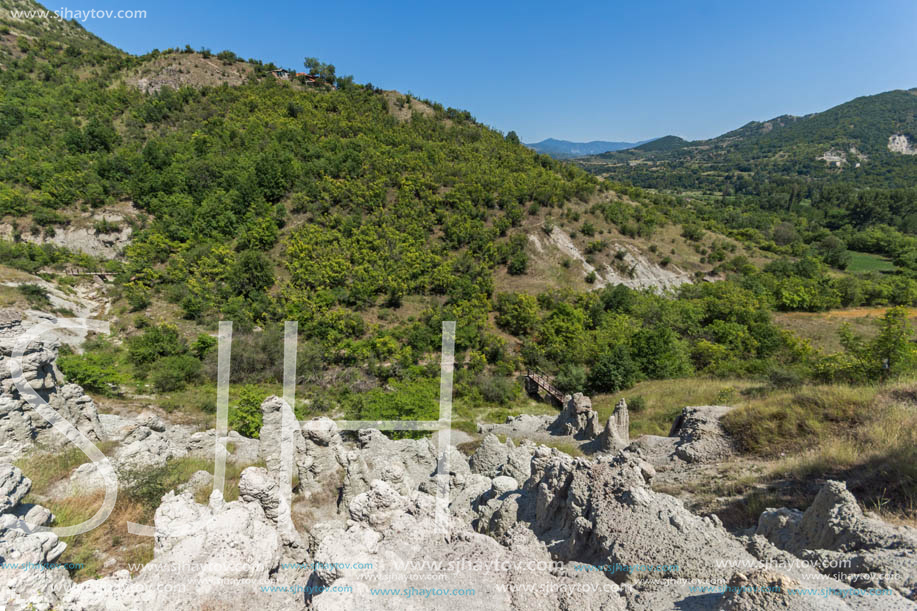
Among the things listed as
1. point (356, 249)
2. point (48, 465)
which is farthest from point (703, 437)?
point (356, 249)

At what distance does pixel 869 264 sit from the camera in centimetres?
5006

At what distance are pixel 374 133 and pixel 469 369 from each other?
32.8 meters

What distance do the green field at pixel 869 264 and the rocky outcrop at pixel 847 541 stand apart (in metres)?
61.5

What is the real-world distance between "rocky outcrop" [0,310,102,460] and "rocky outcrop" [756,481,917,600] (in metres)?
Result: 11.7

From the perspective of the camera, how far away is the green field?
154ft

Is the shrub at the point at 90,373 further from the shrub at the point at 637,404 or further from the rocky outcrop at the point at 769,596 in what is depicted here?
the shrub at the point at 637,404

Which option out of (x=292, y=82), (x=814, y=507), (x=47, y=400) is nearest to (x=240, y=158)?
(x=292, y=82)

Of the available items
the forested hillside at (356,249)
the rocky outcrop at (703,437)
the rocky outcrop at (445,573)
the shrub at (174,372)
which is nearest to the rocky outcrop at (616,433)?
the rocky outcrop at (703,437)

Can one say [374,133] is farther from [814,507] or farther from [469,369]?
[814,507]

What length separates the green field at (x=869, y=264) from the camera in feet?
154

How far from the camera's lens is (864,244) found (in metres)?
58.3

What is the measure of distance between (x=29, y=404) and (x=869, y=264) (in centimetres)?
7797

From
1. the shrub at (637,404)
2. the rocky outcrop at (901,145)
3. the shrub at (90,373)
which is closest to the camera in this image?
the shrub at (90,373)

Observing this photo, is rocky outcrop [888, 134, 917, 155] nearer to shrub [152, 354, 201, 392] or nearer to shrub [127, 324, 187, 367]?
shrub [152, 354, 201, 392]
